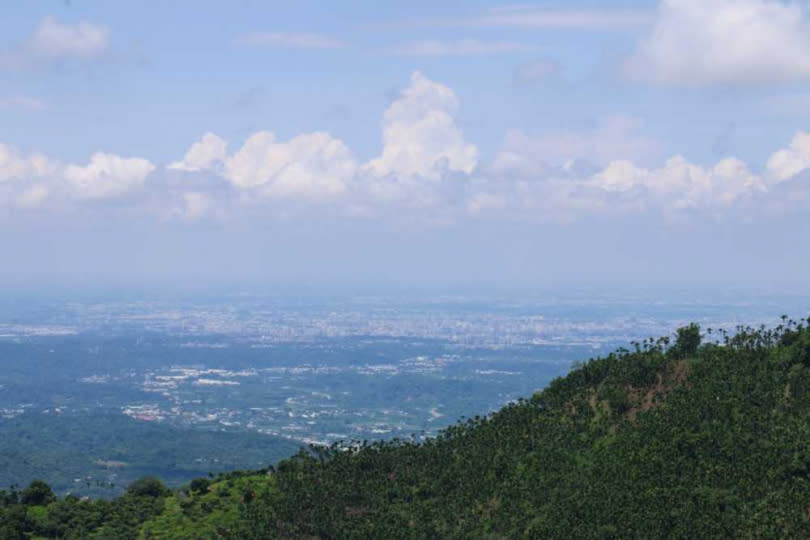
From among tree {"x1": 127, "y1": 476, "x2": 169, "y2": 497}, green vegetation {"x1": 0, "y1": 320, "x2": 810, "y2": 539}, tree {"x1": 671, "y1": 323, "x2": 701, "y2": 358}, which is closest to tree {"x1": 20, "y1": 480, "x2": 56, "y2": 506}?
green vegetation {"x1": 0, "y1": 320, "x2": 810, "y2": 539}

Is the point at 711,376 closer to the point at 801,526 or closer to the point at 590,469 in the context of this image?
the point at 590,469

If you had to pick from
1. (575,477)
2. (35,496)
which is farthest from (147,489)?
(575,477)

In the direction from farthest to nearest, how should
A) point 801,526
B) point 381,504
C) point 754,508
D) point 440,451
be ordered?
point 440,451
point 381,504
point 754,508
point 801,526

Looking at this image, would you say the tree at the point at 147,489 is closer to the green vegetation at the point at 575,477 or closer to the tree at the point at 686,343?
the green vegetation at the point at 575,477

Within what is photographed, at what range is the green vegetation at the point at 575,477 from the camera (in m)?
84.7

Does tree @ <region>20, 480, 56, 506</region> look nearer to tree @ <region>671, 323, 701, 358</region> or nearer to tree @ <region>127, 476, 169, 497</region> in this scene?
tree @ <region>127, 476, 169, 497</region>

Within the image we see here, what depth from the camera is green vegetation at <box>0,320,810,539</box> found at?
278 feet

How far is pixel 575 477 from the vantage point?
9762cm

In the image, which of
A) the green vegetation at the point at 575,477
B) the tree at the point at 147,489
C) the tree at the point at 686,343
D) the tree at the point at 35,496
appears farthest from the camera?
the tree at the point at 686,343

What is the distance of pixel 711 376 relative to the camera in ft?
362

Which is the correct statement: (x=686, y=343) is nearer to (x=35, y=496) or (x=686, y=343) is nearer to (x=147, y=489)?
(x=147, y=489)

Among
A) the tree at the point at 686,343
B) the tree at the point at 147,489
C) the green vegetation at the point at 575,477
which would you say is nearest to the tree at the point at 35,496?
the green vegetation at the point at 575,477

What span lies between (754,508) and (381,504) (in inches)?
1685

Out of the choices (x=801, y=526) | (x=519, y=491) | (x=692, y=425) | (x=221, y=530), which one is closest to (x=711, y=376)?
(x=692, y=425)
